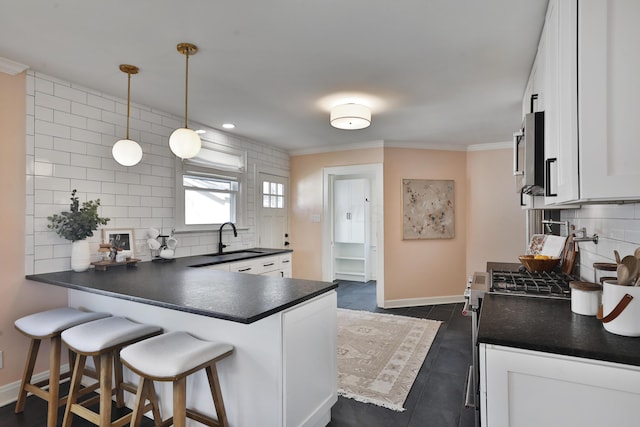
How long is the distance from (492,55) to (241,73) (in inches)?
69.2

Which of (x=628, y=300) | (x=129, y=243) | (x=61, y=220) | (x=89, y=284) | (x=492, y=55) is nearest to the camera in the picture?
(x=628, y=300)

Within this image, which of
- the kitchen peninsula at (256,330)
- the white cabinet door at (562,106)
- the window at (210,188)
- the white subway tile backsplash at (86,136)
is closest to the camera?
the white cabinet door at (562,106)

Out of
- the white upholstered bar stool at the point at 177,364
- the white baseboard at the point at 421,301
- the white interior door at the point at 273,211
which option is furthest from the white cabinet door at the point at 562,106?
the white interior door at the point at 273,211

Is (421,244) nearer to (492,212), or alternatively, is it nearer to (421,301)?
(421,301)

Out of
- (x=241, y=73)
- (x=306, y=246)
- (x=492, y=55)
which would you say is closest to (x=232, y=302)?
(x=241, y=73)

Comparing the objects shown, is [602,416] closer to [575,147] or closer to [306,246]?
[575,147]

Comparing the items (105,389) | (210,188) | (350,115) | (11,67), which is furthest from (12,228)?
(350,115)

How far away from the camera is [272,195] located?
518 centimetres

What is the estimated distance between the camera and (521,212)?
484cm

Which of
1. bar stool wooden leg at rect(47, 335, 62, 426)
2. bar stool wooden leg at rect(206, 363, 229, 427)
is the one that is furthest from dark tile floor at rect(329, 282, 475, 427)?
bar stool wooden leg at rect(47, 335, 62, 426)

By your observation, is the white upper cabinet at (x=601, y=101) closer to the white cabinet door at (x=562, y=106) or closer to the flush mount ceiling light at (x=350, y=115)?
the white cabinet door at (x=562, y=106)

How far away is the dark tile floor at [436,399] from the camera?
2.15m

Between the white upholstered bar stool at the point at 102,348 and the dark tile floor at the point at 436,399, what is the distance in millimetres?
1200

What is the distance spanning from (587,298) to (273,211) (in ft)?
13.7
